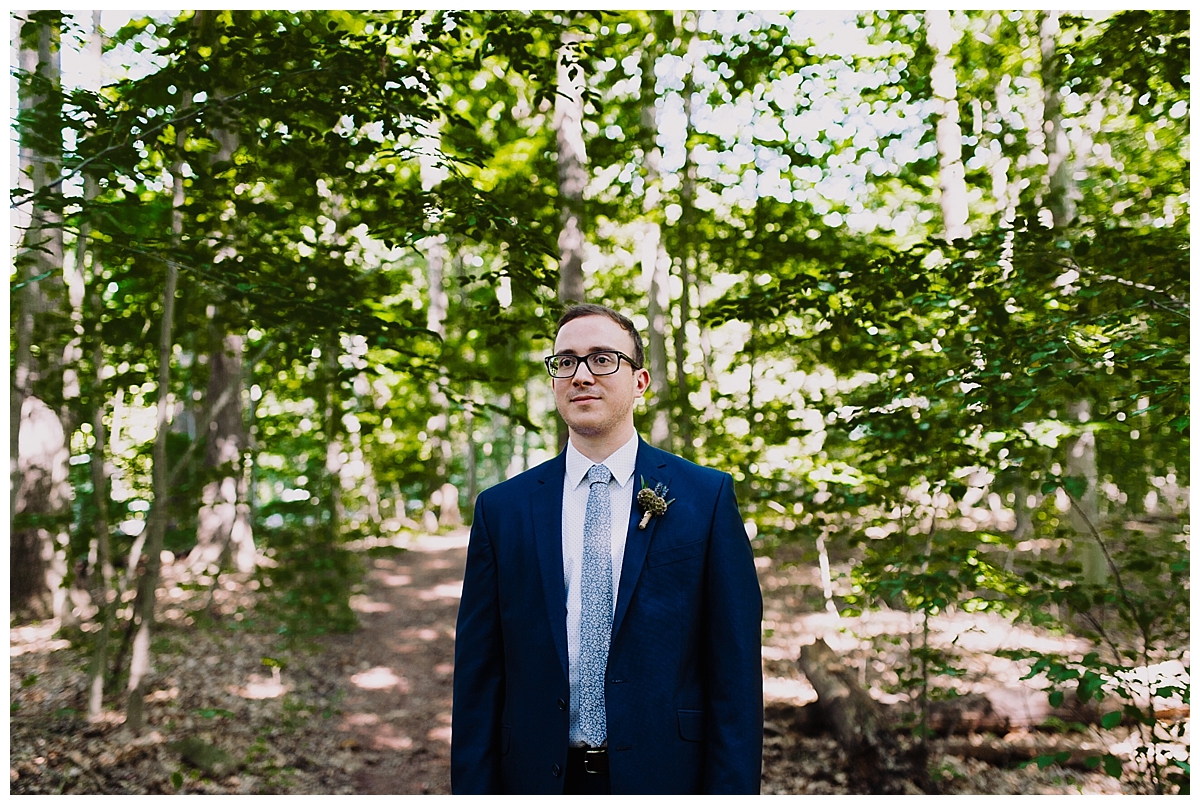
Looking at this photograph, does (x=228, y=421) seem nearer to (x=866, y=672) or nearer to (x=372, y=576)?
(x=372, y=576)

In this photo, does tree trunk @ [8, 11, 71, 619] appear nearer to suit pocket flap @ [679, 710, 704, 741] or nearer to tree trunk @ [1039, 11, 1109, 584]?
suit pocket flap @ [679, 710, 704, 741]

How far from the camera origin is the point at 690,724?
1801 mm

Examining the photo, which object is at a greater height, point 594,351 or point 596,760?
point 594,351

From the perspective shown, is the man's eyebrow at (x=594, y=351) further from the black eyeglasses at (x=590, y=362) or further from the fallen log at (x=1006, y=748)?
the fallen log at (x=1006, y=748)

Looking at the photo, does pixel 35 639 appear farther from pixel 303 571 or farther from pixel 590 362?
pixel 590 362

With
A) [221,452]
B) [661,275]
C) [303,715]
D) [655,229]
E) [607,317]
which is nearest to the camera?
[607,317]

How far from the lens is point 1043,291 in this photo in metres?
3.59

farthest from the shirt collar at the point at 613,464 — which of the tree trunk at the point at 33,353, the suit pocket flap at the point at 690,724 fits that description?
the tree trunk at the point at 33,353

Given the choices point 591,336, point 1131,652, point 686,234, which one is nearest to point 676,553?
point 591,336

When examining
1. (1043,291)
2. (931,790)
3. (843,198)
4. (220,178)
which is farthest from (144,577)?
(843,198)

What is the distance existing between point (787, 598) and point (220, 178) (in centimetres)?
775

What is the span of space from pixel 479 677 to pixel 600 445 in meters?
0.73

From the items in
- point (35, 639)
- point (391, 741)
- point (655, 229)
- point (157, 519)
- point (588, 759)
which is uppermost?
point (655, 229)

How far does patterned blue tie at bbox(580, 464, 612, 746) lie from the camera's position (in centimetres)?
180
